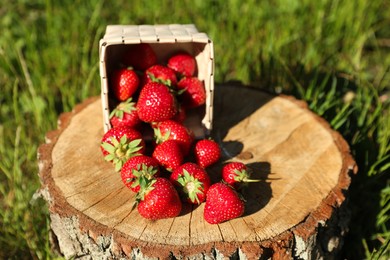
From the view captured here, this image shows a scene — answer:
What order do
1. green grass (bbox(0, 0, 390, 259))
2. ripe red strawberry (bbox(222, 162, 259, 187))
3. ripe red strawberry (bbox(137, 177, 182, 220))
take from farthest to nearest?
green grass (bbox(0, 0, 390, 259)), ripe red strawberry (bbox(222, 162, 259, 187)), ripe red strawberry (bbox(137, 177, 182, 220))

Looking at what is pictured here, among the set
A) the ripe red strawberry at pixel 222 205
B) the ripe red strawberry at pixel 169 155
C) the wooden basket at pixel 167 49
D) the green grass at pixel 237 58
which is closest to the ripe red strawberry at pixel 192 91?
the wooden basket at pixel 167 49

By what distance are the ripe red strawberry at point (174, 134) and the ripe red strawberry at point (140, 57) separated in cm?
33

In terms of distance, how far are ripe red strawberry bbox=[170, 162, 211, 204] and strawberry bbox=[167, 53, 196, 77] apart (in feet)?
1.85

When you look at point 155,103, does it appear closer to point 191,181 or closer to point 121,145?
point 121,145

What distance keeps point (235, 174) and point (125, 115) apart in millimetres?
525

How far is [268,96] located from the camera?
2475mm

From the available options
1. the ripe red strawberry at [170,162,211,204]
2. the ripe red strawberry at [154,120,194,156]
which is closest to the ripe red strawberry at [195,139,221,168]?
the ripe red strawberry at [154,120,194,156]

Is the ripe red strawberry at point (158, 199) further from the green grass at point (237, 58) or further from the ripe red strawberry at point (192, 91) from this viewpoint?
the green grass at point (237, 58)

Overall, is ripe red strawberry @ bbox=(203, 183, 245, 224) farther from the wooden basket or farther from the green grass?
the green grass

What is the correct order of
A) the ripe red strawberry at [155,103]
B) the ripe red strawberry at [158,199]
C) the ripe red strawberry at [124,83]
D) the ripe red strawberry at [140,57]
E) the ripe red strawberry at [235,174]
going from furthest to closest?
the ripe red strawberry at [140,57]
the ripe red strawberry at [124,83]
the ripe red strawberry at [155,103]
the ripe red strawberry at [235,174]
the ripe red strawberry at [158,199]

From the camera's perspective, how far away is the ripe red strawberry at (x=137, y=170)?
1673 mm

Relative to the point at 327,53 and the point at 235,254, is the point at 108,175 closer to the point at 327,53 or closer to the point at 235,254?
Result: the point at 235,254

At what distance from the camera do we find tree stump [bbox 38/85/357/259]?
1.64m

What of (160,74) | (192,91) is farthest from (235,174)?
(160,74)
